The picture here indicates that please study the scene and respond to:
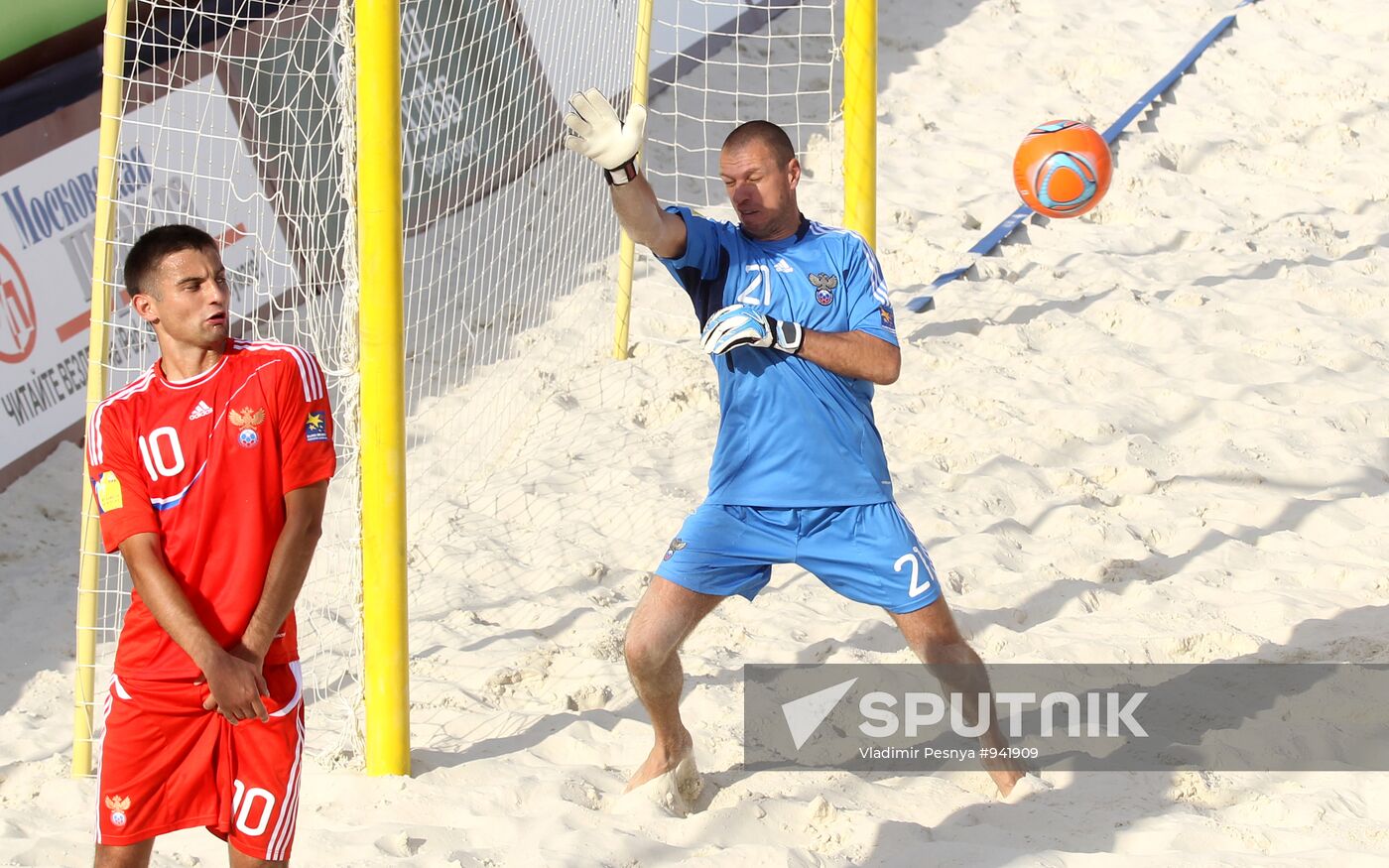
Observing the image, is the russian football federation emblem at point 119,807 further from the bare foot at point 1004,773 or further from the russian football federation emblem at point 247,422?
the bare foot at point 1004,773

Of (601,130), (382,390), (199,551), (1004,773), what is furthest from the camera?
(382,390)

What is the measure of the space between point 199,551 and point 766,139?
1.73 metres

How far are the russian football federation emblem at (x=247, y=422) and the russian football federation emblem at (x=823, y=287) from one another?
59.5 inches

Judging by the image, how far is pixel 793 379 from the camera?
3840 millimetres

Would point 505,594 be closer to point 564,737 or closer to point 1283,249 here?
point 564,737

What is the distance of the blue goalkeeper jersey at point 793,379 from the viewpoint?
3824 millimetres

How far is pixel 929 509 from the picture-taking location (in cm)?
579

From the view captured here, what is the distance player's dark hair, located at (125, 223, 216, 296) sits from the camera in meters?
2.94

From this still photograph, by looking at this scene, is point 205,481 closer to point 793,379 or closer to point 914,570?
point 793,379

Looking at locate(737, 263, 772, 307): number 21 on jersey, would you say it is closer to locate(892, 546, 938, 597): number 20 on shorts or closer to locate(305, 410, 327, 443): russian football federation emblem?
locate(892, 546, 938, 597): number 20 on shorts

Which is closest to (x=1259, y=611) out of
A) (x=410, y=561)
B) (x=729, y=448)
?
(x=729, y=448)

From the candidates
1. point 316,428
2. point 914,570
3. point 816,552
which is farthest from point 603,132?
point 914,570

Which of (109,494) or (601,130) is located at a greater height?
(601,130)

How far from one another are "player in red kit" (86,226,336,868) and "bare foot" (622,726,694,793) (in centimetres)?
127
